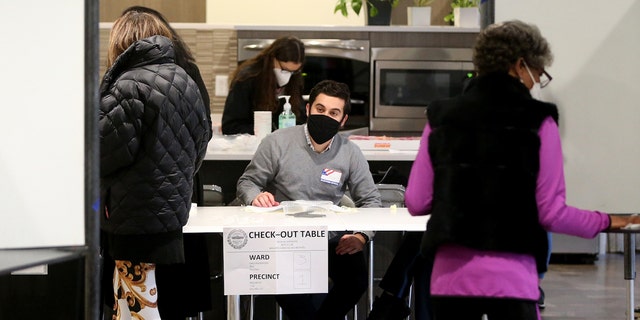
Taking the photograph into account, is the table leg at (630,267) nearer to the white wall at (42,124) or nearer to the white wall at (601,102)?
the white wall at (601,102)

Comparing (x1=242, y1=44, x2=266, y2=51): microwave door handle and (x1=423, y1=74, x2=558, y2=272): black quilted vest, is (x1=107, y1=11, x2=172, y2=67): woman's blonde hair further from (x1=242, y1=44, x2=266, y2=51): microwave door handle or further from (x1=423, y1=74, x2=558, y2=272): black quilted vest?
(x1=242, y1=44, x2=266, y2=51): microwave door handle

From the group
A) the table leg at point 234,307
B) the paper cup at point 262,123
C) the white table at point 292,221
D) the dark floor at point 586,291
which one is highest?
the paper cup at point 262,123

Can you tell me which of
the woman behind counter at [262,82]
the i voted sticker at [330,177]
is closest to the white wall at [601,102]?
the i voted sticker at [330,177]

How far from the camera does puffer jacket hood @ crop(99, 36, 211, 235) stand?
110 inches

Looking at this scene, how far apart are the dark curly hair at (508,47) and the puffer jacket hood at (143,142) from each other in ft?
3.43

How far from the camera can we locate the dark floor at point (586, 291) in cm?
504

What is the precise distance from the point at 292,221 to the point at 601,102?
1156 millimetres

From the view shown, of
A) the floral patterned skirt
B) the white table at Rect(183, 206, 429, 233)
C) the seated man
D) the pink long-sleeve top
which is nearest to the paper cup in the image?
the seated man

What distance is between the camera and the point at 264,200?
3670 millimetres

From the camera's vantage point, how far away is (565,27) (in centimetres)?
340

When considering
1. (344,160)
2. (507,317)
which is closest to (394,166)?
(344,160)

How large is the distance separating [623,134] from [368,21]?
3562 mm

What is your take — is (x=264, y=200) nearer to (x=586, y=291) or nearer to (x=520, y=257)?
(x=520, y=257)

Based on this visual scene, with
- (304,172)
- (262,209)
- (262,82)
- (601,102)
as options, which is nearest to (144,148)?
(262,209)
